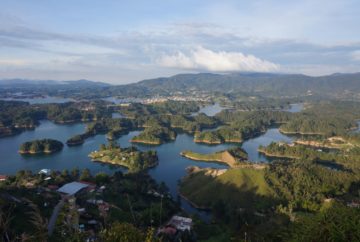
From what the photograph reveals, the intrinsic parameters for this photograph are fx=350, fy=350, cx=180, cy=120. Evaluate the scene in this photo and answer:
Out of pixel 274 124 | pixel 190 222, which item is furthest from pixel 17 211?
pixel 274 124

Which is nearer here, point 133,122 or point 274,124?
point 133,122

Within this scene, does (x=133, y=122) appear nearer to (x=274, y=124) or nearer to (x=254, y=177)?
(x=274, y=124)

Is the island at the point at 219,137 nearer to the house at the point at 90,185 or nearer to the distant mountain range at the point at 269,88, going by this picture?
the house at the point at 90,185

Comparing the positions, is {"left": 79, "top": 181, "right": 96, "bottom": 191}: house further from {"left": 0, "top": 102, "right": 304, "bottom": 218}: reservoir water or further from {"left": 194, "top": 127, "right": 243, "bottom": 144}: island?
{"left": 194, "top": 127, "right": 243, "bottom": 144}: island

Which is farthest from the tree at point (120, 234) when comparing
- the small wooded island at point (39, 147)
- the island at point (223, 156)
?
the small wooded island at point (39, 147)

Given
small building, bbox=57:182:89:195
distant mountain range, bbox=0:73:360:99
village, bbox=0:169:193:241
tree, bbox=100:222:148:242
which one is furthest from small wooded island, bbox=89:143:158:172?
distant mountain range, bbox=0:73:360:99

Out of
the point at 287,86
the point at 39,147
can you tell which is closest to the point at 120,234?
the point at 39,147
